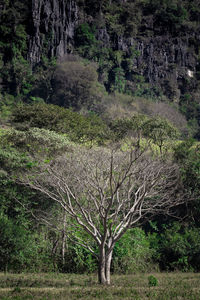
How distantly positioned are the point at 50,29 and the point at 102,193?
56.0 meters

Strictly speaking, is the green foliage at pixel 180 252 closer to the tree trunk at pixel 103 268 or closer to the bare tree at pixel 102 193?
the bare tree at pixel 102 193

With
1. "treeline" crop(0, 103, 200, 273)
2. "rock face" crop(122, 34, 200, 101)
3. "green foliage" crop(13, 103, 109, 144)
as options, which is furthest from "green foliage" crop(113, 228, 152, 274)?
"rock face" crop(122, 34, 200, 101)

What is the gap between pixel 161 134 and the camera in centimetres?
2147

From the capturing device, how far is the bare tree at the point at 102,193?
22.9 ft

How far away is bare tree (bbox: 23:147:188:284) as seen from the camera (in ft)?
22.9

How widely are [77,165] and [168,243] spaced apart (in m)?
4.18

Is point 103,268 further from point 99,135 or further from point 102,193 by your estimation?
point 99,135

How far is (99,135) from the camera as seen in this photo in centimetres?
2080

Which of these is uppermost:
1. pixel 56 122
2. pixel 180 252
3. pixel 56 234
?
pixel 56 122

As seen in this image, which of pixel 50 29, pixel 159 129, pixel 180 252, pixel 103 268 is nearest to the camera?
pixel 103 268

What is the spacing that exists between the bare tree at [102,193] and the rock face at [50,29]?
46039mm

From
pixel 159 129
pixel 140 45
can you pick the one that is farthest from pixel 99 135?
pixel 140 45

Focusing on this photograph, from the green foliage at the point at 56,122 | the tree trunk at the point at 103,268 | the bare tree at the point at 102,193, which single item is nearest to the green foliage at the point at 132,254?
the bare tree at the point at 102,193

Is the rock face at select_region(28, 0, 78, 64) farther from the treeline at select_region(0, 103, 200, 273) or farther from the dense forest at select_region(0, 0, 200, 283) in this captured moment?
the treeline at select_region(0, 103, 200, 273)
